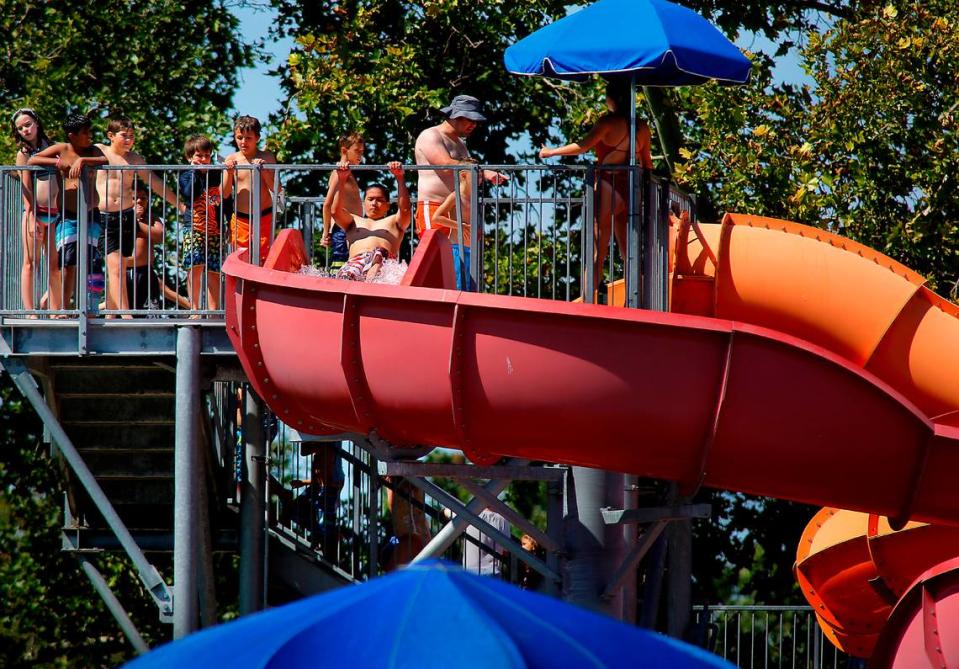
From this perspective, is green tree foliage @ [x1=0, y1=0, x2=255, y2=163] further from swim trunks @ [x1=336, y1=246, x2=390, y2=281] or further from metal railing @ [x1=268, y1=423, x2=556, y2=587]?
swim trunks @ [x1=336, y1=246, x2=390, y2=281]

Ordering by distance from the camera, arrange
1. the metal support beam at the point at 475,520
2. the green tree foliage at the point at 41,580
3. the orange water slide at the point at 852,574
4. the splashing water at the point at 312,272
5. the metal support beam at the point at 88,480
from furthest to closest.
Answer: the green tree foliage at the point at 41,580 < the orange water slide at the point at 852,574 < the metal support beam at the point at 88,480 < the metal support beam at the point at 475,520 < the splashing water at the point at 312,272

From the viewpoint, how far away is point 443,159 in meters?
12.7

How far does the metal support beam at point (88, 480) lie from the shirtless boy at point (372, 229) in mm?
2738

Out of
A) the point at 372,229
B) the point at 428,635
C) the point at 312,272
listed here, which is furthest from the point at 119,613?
the point at 428,635

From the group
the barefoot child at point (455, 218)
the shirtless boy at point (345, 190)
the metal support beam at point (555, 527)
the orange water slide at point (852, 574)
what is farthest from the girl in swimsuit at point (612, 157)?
the orange water slide at point (852, 574)

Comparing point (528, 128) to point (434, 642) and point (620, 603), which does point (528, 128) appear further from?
point (434, 642)

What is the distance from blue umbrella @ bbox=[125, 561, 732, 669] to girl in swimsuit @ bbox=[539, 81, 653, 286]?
596 centimetres

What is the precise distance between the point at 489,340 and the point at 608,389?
0.82 meters

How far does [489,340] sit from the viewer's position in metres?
11.2

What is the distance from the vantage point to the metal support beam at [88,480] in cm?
1332

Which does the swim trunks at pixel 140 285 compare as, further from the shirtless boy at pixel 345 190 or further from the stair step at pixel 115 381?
the shirtless boy at pixel 345 190

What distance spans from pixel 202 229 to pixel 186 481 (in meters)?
1.94

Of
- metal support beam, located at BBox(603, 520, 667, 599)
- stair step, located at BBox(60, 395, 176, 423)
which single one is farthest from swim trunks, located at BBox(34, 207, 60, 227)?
metal support beam, located at BBox(603, 520, 667, 599)

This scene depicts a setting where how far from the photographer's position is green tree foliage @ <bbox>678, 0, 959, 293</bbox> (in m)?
18.9
